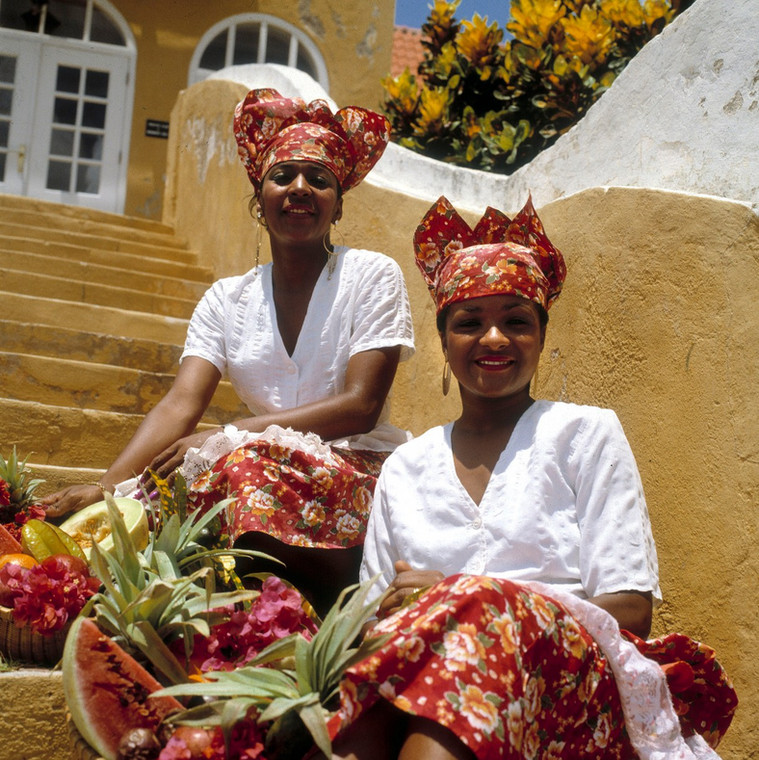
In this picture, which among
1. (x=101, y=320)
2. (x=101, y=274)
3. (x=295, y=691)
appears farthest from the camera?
(x=101, y=274)

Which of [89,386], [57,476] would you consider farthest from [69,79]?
[57,476]

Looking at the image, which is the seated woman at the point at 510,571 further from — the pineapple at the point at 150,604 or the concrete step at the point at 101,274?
the concrete step at the point at 101,274

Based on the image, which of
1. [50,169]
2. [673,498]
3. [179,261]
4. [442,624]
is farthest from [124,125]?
[442,624]

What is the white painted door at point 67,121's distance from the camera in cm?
1204

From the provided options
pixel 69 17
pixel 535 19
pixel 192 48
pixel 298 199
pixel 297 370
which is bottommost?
pixel 297 370

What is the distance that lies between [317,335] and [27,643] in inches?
58.1

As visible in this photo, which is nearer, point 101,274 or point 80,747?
point 80,747

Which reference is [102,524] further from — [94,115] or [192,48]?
[192,48]

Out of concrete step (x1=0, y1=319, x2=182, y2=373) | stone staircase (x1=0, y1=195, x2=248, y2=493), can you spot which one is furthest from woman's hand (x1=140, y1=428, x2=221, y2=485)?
concrete step (x1=0, y1=319, x2=182, y2=373)

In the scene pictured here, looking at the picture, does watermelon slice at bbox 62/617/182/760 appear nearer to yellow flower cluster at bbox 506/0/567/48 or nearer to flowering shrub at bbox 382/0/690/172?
flowering shrub at bbox 382/0/690/172

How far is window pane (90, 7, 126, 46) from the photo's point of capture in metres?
12.3

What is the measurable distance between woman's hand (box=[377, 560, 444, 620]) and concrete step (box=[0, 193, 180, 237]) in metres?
6.51

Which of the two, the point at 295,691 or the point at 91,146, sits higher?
the point at 91,146

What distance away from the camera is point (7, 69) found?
12070 millimetres
